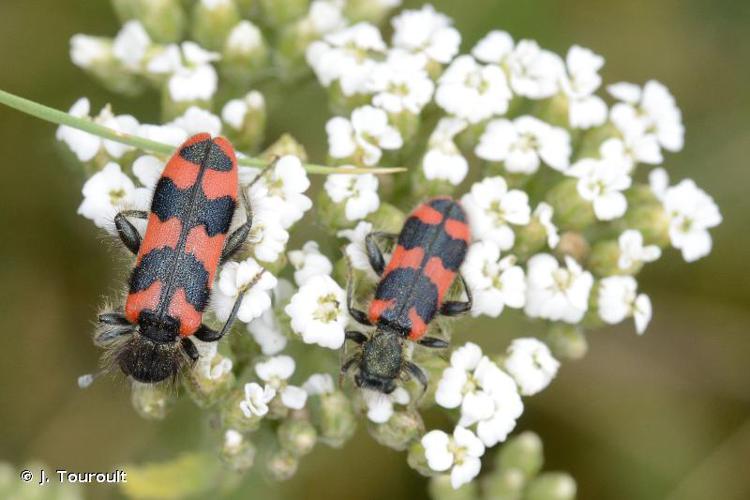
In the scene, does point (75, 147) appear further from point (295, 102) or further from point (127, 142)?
point (295, 102)

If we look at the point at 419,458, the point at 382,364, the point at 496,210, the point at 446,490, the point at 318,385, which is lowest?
the point at 446,490

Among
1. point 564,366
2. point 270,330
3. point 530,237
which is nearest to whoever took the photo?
point 270,330

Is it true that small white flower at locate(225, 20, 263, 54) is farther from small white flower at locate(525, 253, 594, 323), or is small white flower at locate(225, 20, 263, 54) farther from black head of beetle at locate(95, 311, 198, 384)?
small white flower at locate(525, 253, 594, 323)

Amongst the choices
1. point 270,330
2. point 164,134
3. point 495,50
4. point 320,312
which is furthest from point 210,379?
point 495,50

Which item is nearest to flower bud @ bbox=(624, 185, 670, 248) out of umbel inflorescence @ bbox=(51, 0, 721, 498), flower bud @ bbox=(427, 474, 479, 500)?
umbel inflorescence @ bbox=(51, 0, 721, 498)

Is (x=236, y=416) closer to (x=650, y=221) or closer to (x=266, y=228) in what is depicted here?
(x=266, y=228)

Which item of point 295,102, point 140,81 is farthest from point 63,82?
point 295,102

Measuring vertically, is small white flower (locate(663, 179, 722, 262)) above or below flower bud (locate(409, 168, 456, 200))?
above
